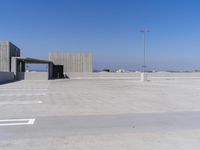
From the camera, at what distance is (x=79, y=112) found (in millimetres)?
10555

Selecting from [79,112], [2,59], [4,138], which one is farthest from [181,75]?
[4,138]

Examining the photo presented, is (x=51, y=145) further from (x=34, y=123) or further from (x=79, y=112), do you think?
(x=79, y=112)

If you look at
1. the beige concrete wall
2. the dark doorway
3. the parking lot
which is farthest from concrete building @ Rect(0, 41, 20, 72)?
the parking lot

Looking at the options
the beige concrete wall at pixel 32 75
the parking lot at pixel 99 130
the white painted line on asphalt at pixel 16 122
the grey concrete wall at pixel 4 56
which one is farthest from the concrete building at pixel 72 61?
the white painted line on asphalt at pixel 16 122

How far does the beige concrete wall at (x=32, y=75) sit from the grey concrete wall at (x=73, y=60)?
56.4ft

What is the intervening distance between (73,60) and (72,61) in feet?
1.13

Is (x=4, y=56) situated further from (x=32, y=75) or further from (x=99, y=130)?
(x=99, y=130)

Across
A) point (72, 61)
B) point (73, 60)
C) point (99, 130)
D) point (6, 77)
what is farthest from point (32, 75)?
point (99, 130)

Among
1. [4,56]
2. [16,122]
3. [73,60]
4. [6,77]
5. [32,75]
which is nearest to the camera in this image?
[16,122]

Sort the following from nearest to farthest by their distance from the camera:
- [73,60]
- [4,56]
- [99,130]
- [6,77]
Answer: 1. [99,130]
2. [6,77]
3. [4,56]
4. [73,60]

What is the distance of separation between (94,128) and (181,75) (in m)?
64.8

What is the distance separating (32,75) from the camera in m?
48.2

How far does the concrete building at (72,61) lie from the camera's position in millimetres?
66375

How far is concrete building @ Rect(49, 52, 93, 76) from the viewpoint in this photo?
66.4 meters
